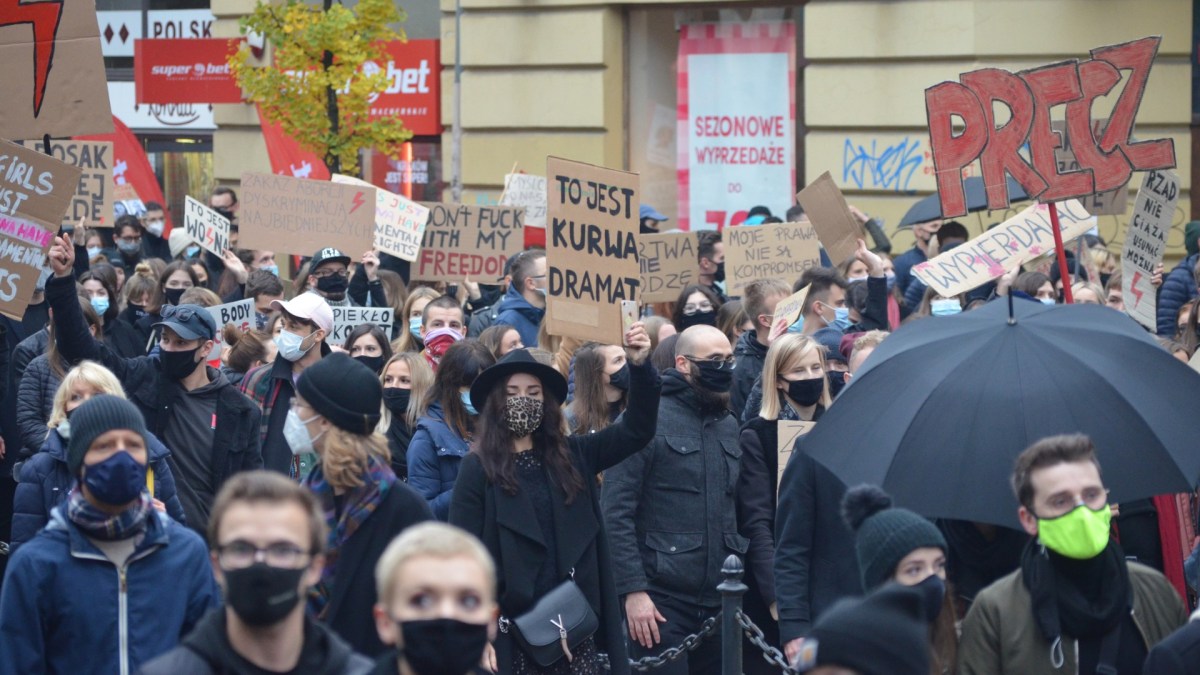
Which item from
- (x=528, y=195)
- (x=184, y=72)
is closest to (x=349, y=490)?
(x=528, y=195)

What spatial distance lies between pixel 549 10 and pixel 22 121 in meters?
9.22

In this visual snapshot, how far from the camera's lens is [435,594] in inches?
126

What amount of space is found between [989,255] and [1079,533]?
14.2ft

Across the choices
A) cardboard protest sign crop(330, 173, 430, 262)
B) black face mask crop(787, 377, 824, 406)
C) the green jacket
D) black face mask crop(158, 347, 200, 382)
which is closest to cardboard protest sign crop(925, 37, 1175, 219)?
black face mask crop(787, 377, 824, 406)

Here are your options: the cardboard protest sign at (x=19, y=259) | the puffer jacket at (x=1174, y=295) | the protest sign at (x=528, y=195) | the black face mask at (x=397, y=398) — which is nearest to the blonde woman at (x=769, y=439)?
the black face mask at (x=397, y=398)

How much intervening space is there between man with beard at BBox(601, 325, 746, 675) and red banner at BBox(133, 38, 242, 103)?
42.9ft

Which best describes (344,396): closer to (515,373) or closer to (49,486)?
(515,373)

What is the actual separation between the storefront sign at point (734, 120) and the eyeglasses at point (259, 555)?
519 inches

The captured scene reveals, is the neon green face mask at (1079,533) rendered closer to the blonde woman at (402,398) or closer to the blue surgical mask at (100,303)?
the blonde woman at (402,398)

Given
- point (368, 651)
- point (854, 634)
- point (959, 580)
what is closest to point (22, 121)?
point (368, 651)

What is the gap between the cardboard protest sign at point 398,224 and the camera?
12.1 metres

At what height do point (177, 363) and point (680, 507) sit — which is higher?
point (177, 363)

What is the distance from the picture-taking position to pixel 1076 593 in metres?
4.14

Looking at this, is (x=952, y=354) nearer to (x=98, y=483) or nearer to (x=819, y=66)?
(x=98, y=483)
